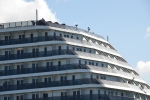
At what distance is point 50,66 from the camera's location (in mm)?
103375

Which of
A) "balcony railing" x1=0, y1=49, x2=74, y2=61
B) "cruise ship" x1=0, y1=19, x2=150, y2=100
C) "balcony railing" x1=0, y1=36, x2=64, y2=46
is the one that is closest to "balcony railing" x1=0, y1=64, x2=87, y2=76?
"cruise ship" x1=0, y1=19, x2=150, y2=100

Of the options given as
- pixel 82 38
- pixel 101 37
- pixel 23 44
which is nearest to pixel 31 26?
pixel 23 44

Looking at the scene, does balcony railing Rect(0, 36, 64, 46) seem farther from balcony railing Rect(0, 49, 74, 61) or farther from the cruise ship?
balcony railing Rect(0, 49, 74, 61)

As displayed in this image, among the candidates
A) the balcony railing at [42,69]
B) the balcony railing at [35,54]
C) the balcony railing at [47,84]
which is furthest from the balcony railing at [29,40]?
the balcony railing at [47,84]

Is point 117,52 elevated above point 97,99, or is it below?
above

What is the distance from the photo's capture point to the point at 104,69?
108562 millimetres

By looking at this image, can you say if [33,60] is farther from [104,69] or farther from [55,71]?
[104,69]

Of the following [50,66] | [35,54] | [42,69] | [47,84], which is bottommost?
[47,84]

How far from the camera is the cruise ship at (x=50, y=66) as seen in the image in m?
102

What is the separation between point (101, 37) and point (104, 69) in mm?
14054

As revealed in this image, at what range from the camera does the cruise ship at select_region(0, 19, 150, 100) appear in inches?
4013

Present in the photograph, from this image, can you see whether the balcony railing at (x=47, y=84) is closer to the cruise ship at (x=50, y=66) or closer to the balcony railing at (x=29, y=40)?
the cruise ship at (x=50, y=66)

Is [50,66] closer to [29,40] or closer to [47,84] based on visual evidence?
[47,84]

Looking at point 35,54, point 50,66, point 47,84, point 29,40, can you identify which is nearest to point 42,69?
point 50,66
